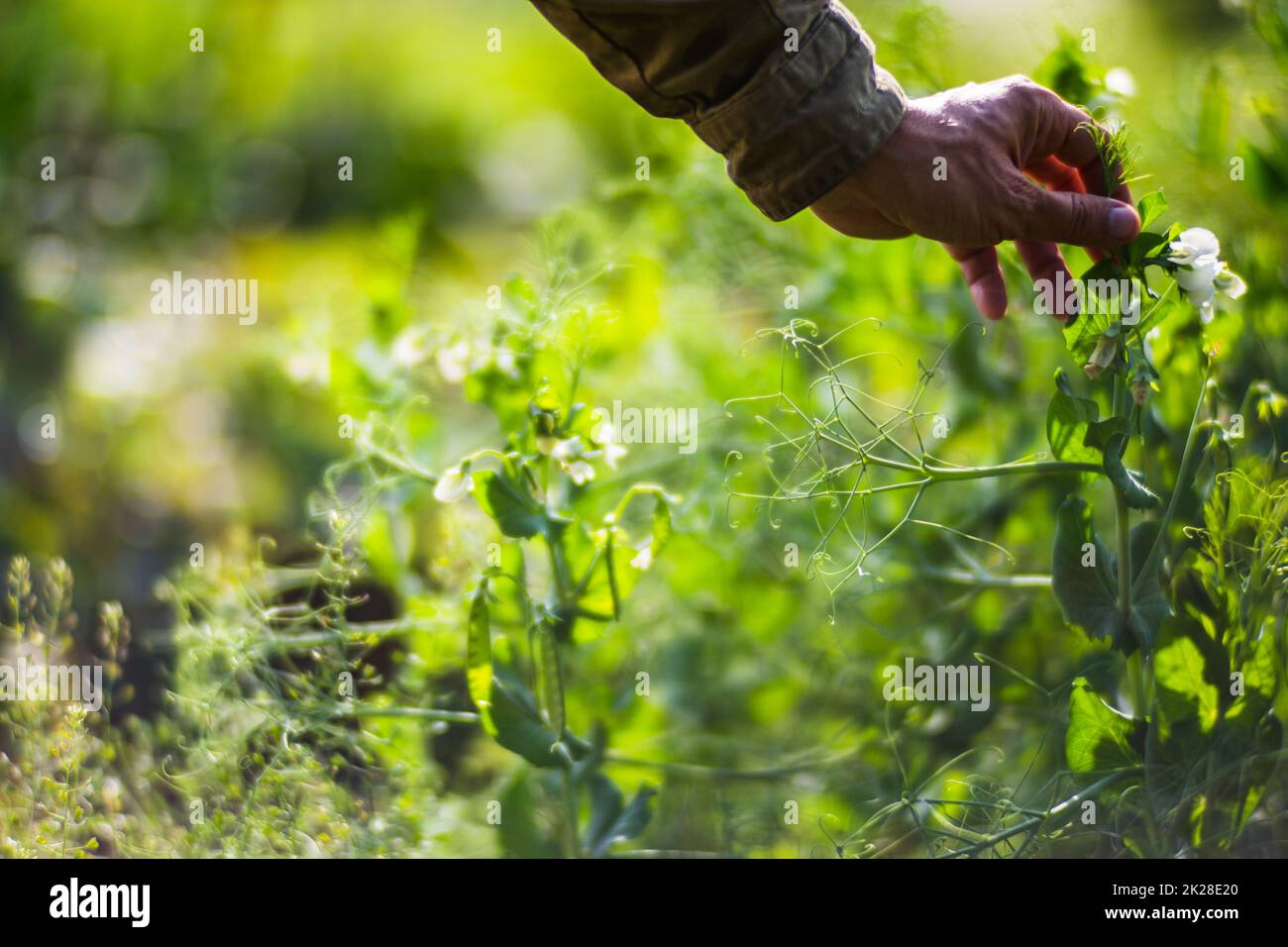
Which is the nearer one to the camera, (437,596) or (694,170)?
(437,596)

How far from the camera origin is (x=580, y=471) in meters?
0.60

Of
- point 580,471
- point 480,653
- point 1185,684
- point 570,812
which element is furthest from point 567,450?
point 1185,684

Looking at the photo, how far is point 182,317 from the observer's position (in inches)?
82.8

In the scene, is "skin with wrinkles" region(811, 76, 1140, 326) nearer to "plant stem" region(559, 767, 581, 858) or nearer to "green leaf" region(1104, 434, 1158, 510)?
"green leaf" region(1104, 434, 1158, 510)

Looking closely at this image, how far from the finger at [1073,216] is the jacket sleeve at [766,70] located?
0.08 meters

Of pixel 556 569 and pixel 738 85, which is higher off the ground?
pixel 738 85

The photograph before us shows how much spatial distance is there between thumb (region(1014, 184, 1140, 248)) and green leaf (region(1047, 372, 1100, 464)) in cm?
7

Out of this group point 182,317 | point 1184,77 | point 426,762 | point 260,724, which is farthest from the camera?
point 182,317

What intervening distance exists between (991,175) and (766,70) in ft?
0.40

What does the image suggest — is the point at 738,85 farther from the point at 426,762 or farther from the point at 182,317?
the point at 182,317

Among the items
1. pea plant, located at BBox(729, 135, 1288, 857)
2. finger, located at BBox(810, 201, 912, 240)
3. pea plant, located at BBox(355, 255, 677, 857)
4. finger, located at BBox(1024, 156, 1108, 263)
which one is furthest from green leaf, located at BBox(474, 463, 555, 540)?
finger, located at BBox(1024, 156, 1108, 263)

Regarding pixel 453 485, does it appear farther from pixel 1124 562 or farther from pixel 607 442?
pixel 1124 562
